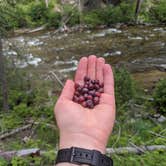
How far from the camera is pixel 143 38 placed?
58.1ft

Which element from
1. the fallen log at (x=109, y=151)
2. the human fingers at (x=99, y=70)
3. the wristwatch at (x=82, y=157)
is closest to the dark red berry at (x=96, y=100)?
the human fingers at (x=99, y=70)

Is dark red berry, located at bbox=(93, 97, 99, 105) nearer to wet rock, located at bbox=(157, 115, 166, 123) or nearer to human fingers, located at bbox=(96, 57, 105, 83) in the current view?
human fingers, located at bbox=(96, 57, 105, 83)

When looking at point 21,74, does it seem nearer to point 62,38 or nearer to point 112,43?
point 112,43

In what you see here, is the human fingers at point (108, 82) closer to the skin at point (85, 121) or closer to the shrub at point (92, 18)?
the skin at point (85, 121)

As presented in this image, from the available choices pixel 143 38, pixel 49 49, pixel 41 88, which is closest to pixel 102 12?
pixel 143 38

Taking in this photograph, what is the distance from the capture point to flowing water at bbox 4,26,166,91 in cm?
1211

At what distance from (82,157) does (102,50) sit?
1311 cm

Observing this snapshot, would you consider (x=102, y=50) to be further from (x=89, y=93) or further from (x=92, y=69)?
(x=89, y=93)

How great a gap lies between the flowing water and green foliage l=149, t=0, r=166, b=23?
5.57 feet

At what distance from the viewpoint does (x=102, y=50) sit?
1580 centimetres

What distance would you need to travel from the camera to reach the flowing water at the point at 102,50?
12.1m

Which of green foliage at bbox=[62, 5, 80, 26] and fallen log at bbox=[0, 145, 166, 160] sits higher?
fallen log at bbox=[0, 145, 166, 160]

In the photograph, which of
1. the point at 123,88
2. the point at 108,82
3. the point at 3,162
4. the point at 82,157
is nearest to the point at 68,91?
the point at 108,82

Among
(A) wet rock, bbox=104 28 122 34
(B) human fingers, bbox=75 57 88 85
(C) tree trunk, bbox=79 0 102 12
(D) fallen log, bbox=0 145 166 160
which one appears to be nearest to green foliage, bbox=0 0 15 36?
(D) fallen log, bbox=0 145 166 160
